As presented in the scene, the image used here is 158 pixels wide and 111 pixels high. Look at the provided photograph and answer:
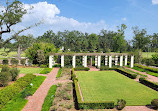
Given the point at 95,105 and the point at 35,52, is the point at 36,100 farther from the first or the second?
the point at 35,52

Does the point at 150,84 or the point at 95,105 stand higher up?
the point at 150,84

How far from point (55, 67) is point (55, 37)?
47.6 meters

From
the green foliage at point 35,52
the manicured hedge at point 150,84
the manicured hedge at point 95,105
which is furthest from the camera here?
the green foliage at point 35,52

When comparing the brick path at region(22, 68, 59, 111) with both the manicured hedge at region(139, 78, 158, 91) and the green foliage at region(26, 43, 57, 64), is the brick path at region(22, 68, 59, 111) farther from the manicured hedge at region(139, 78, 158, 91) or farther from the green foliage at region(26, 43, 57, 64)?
the green foliage at region(26, 43, 57, 64)

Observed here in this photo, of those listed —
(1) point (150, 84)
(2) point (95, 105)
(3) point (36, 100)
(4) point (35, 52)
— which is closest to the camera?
(2) point (95, 105)

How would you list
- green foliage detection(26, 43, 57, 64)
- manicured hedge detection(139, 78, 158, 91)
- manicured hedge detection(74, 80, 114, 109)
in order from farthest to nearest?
1. green foliage detection(26, 43, 57, 64)
2. manicured hedge detection(139, 78, 158, 91)
3. manicured hedge detection(74, 80, 114, 109)

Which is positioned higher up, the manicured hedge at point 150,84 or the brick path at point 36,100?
the manicured hedge at point 150,84

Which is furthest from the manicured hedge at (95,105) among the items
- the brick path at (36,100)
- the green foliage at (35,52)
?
the green foliage at (35,52)

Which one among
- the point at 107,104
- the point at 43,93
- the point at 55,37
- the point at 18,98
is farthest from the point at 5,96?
the point at 55,37

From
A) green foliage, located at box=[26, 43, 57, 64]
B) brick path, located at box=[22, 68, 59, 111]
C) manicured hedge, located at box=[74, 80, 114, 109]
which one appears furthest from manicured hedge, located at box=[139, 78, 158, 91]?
green foliage, located at box=[26, 43, 57, 64]

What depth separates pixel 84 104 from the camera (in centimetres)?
1300

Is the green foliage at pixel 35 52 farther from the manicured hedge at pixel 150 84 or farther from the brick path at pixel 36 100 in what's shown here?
the manicured hedge at pixel 150 84

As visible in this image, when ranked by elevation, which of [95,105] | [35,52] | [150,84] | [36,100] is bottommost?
[36,100]

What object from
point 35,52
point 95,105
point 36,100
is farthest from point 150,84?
point 35,52
